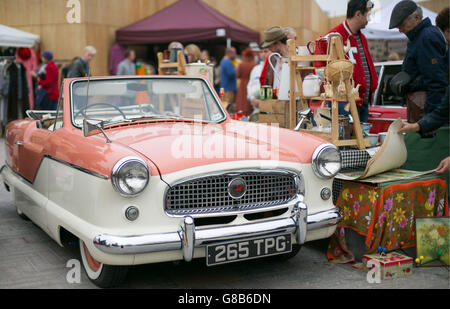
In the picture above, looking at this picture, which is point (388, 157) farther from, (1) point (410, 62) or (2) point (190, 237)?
(2) point (190, 237)

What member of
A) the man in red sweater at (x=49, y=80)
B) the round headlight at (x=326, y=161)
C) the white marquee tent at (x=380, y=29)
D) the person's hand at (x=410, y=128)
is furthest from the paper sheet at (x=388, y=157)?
the white marquee tent at (x=380, y=29)

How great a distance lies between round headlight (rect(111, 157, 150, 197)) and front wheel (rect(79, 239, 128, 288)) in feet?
1.91

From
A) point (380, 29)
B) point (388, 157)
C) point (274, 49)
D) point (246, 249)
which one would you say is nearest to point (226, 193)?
point (246, 249)

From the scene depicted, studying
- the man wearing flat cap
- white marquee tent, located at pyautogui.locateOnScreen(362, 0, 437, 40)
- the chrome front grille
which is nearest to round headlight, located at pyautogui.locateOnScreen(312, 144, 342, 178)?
the chrome front grille

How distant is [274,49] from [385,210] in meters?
3.17

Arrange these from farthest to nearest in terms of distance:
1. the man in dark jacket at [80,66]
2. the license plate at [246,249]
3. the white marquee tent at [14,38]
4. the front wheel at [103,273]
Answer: the white marquee tent at [14,38]
the man in dark jacket at [80,66]
the front wheel at [103,273]
the license plate at [246,249]

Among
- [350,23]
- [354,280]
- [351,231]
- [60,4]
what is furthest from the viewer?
[60,4]

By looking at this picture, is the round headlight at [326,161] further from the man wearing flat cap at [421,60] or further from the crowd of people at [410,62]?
the man wearing flat cap at [421,60]

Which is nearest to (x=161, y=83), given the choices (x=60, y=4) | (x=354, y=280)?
(x=354, y=280)

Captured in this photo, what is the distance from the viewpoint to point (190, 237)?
10.5ft

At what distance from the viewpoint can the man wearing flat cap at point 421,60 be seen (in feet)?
15.1

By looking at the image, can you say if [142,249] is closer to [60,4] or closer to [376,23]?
[376,23]
